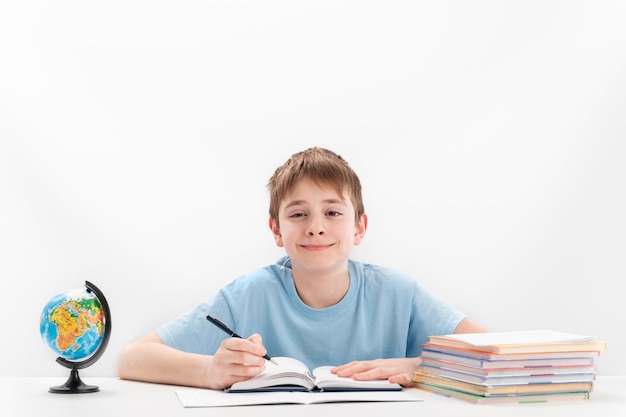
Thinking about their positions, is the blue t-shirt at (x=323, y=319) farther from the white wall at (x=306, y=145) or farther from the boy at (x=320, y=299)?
the white wall at (x=306, y=145)

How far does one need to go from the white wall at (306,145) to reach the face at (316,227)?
409 mm

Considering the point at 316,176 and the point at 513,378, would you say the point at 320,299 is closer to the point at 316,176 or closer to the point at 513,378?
the point at 316,176

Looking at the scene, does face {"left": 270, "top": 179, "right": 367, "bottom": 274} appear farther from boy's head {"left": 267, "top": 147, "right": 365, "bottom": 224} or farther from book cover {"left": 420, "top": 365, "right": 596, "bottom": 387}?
book cover {"left": 420, "top": 365, "right": 596, "bottom": 387}

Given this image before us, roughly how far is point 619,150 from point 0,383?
1.86 metres

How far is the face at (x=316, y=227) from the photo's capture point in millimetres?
1900

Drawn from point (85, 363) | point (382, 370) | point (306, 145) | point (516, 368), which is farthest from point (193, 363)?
point (306, 145)

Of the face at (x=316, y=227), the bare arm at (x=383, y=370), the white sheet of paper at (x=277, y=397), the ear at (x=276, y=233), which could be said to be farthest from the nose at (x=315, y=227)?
the white sheet of paper at (x=277, y=397)

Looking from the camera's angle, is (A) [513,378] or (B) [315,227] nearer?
(A) [513,378]

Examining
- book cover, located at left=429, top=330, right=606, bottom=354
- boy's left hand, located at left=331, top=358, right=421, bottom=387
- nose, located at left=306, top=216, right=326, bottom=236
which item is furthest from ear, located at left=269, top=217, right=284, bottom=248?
book cover, located at left=429, top=330, right=606, bottom=354

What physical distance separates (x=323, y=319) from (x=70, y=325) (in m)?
0.67

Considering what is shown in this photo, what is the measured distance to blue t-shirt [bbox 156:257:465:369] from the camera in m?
1.97

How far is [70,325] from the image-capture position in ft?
5.02

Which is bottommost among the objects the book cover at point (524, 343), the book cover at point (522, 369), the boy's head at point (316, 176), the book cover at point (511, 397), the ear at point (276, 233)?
the book cover at point (511, 397)

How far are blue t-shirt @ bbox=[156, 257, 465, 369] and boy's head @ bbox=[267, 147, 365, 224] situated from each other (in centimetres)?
18
